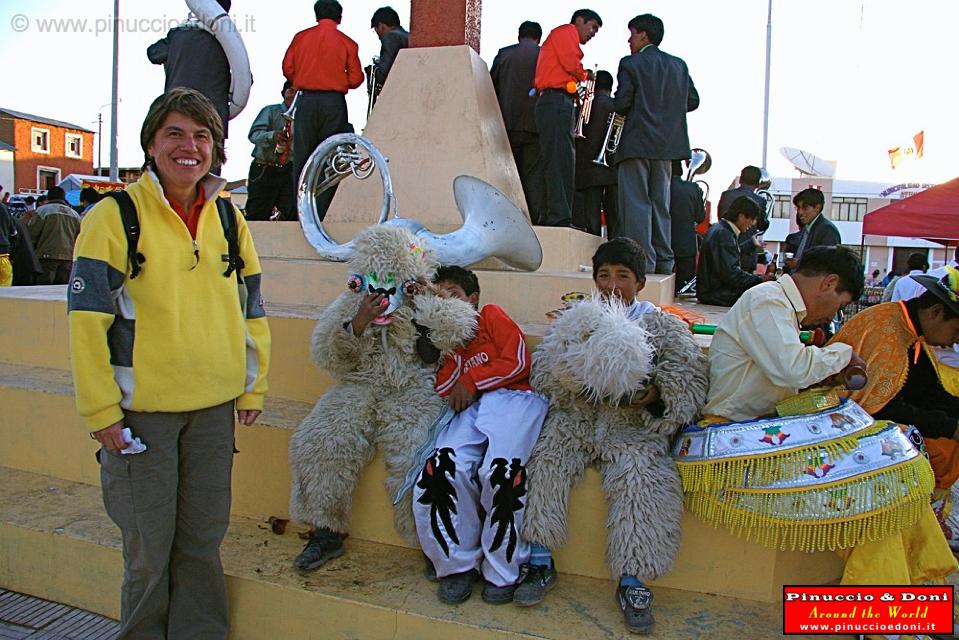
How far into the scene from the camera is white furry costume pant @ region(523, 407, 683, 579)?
85.4 inches

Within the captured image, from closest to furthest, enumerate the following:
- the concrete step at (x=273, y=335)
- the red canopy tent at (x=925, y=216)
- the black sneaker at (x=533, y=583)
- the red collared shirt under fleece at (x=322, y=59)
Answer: the black sneaker at (x=533, y=583)
the concrete step at (x=273, y=335)
the red collared shirt under fleece at (x=322, y=59)
the red canopy tent at (x=925, y=216)

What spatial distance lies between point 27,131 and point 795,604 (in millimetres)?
43717

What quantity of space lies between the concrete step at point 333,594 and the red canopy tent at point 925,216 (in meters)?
8.71

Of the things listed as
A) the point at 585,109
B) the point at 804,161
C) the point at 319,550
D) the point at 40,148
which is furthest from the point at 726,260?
the point at 40,148

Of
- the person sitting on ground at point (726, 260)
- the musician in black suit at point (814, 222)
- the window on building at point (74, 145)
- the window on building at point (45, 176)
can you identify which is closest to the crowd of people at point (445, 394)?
the person sitting on ground at point (726, 260)

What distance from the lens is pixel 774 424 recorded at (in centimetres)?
225

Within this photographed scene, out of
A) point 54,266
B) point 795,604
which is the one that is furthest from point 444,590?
point 54,266

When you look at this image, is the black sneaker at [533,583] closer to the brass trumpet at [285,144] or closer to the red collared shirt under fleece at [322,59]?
the red collared shirt under fleece at [322,59]

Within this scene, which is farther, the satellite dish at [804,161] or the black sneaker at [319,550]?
the satellite dish at [804,161]

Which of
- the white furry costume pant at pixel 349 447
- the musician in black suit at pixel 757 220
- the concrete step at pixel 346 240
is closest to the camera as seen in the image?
the white furry costume pant at pixel 349 447

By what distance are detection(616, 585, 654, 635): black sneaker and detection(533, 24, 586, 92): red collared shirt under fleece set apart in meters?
4.03

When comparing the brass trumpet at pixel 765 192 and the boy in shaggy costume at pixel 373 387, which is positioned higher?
the brass trumpet at pixel 765 192

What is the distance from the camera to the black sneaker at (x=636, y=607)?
2059mm

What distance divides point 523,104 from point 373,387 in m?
3.73
